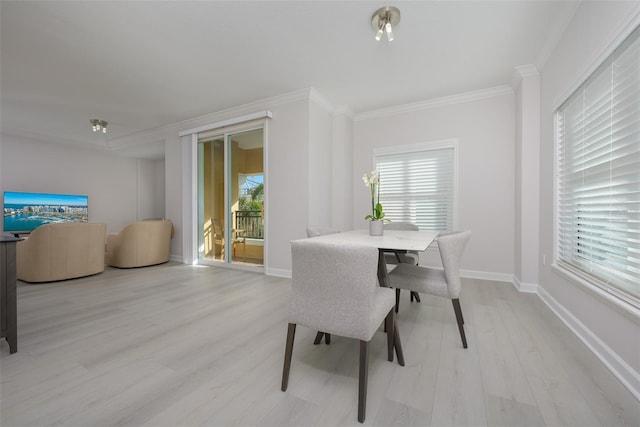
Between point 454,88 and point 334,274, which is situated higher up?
point 454,88

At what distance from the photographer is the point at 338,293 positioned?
4.09 ft

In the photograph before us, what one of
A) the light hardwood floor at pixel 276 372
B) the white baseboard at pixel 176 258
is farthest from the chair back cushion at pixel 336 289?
the white baseboard at pixel 176 258

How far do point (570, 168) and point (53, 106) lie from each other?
6755 millimetres

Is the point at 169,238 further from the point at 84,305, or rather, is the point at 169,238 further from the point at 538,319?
the point at 538,319

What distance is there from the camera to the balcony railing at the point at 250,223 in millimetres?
4230

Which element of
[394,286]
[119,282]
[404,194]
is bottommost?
[119,282]

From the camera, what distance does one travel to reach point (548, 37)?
2449mm

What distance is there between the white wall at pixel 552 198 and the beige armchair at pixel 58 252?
5.47 m

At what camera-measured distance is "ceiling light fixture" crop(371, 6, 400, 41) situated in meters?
2.14

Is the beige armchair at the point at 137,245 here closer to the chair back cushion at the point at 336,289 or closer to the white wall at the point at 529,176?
the chair back cushion at the point at 336,289

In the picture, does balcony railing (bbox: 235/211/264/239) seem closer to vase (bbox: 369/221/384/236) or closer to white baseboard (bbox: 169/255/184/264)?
white baseboard (bbox: 169/255/184/264)

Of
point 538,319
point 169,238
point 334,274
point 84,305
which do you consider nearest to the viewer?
point 334,274

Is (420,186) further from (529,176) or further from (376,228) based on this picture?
(376,228)

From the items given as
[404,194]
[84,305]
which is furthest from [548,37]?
[84,305]
